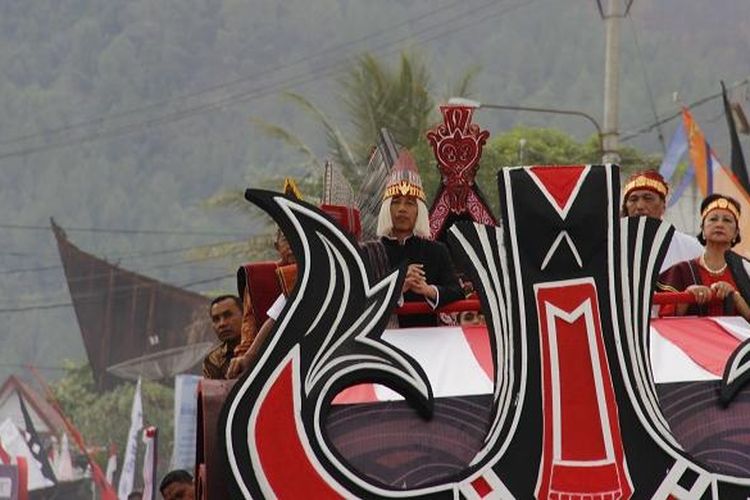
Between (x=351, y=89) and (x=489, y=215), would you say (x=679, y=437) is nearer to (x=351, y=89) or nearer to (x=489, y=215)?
(x=489, y=215)

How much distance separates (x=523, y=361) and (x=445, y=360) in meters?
0.65

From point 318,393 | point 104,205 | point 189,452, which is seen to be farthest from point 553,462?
point 104,205

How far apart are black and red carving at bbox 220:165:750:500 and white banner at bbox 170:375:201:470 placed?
14.4 meters

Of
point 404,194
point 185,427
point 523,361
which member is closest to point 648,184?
point 404,194

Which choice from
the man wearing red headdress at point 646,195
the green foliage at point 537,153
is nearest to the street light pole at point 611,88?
the green foliage at point 537,153

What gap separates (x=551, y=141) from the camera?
173ft

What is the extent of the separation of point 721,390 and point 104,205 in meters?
179

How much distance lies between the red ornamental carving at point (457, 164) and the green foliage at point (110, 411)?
4808 cm

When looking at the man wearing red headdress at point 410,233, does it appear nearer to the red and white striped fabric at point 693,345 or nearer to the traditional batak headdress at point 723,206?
the red and white striped fabric at point 693,345

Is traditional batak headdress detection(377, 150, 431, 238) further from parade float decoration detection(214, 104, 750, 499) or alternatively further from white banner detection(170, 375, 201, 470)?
white banner detection(170, 375, 201, 470)

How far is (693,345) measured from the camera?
10.9 metres

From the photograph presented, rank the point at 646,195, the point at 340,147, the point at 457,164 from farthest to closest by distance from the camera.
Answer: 1. the point at 340,147
2. the point at 457,164
3. the point at 646,195

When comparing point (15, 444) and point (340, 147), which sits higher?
point (340, 147)

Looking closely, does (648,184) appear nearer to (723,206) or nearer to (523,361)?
(723,206)
